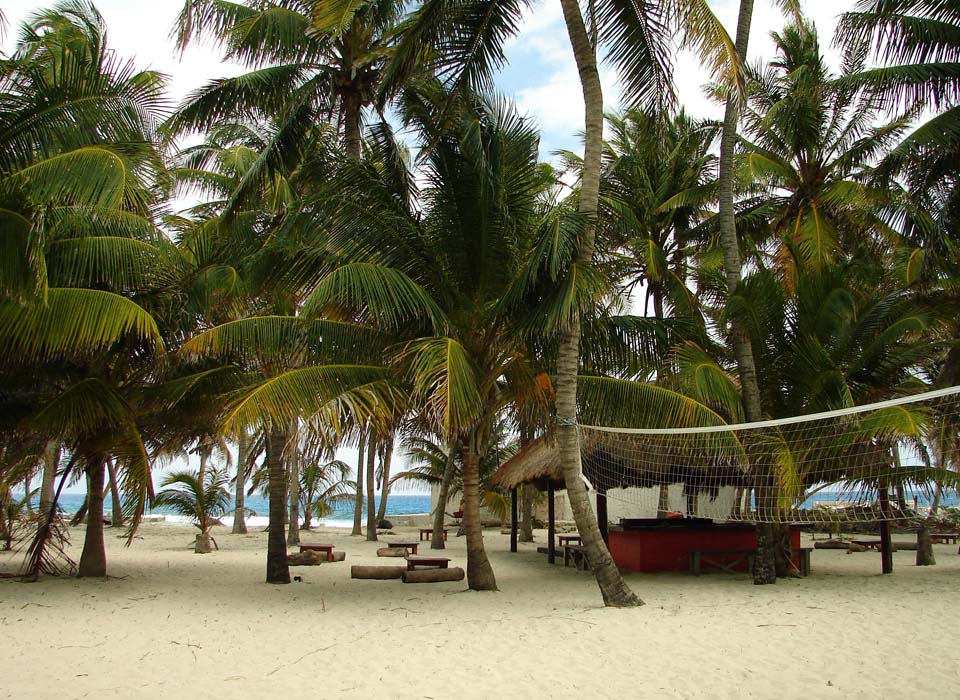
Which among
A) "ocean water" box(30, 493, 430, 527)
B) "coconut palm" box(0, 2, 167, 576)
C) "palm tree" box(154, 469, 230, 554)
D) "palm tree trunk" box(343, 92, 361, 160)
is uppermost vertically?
"palm tree trunk" box(343, 92, 361, 160)

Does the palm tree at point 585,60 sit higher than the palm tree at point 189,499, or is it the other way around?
the palm tree at point 585,60

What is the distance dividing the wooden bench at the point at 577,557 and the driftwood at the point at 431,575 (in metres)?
2.59

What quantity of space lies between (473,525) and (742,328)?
456 centimetres

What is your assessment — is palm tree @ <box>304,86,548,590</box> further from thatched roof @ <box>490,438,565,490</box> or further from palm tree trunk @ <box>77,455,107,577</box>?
palm tree trunk @ <box>77,455,107,577</box>

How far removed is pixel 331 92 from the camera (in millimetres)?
11922

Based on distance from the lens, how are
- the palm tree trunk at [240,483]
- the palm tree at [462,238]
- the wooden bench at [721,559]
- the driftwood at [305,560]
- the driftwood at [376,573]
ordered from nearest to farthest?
the palm tree at [462,238]
the driftwood at [376,573]
the wooden bench at [721,559]
the driftwood at [305,560]
the palm tree trunk at [240,483]

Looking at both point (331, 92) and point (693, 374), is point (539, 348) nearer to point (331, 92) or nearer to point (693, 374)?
point (693, 374)

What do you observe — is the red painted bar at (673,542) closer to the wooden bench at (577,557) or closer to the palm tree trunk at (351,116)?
the wooden bench at (577,557)

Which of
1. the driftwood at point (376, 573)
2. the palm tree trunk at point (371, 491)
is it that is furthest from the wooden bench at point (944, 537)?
the driftwood at point (376, 573)

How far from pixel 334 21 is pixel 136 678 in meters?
7.43

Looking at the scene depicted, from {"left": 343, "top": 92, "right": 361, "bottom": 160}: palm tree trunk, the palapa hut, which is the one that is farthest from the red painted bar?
{"left": 343, "top": 92, "right": 361, "bottom": 160}: palm tree trunk

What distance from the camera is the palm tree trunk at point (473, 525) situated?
400 inches

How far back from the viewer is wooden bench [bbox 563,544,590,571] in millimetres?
13570

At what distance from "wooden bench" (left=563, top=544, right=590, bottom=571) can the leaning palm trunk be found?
3.22 meters
